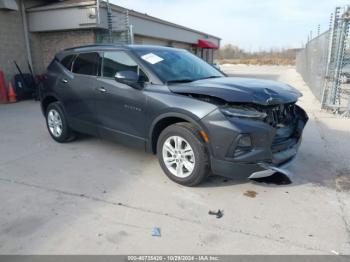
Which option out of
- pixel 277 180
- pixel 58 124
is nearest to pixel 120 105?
pixel 58 124

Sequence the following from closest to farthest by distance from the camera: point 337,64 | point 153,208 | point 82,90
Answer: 1. point 153,208
2. point 82,90
3. point 337,64

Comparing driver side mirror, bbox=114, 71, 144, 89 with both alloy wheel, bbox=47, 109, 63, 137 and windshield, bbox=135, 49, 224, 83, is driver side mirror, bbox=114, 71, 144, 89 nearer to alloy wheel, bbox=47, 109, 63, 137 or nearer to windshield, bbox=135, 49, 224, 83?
windshield, bbox=135, 49, 224, 83

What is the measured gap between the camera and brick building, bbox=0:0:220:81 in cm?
1110

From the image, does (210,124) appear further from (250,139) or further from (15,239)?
(15,239)

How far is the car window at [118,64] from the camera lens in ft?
13.4

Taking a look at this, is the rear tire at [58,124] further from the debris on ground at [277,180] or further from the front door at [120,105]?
the debris on ground at [277,180]

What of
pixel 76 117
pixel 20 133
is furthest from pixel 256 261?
pixel 20 133

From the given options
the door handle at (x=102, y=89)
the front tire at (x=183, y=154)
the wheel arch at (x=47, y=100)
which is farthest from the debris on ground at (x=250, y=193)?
the wheel arch at (x=47, y=100)

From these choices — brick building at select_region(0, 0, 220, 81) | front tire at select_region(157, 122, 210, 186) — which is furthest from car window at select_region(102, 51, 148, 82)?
brick building at select_region(0, 0, 220, 81)

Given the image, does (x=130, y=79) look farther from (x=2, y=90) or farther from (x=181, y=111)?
(x=2, y=90)

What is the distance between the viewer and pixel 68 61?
5242mm

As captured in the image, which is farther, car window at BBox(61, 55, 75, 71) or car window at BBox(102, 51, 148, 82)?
car window at BBox(61, 55, 75, 71)

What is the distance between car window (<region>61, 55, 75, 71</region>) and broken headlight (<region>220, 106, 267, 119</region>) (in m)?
3.17

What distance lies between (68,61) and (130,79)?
2.03 m
